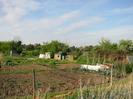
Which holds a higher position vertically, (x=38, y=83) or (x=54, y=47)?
(x=54, y=47)

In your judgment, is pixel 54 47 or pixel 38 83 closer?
pixel 38 83

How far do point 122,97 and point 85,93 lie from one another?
1.02 meters

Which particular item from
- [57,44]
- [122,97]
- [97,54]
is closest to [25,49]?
[57,44]

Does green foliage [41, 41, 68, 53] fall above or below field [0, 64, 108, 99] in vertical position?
above

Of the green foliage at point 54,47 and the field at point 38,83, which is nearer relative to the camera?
the field at point 38,83

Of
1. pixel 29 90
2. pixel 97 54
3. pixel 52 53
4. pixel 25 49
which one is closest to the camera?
pixel 29 90

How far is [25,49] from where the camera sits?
6438 cm

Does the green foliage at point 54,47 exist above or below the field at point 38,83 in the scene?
above

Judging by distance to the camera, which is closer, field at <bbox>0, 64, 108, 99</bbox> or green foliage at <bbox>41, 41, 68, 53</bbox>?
field at <bbox>0, 64, 108, 99</bbox>

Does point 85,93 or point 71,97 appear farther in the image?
point 71,97

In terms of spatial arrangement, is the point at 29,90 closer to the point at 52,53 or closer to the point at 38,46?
the point at 52,53

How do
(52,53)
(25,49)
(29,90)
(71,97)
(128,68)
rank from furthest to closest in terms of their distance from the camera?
(25,49) → (52,53) → (128,68) → (29,90) → (71,97)

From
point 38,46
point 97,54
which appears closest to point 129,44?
point 38,46

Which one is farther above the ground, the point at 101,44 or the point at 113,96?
the point at 101,44
